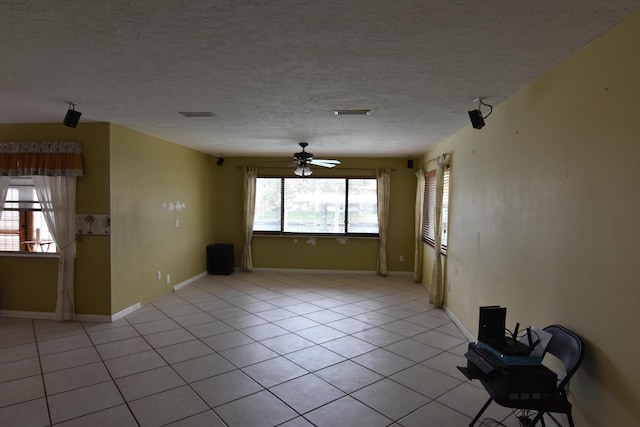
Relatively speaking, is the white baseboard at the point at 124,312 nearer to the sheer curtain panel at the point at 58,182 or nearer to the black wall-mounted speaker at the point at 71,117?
the sheer curtain panel at the point at 58,182

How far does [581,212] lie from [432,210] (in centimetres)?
410

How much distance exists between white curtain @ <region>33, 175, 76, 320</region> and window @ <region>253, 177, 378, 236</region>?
12.3 ft

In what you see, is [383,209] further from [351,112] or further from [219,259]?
[351,112]

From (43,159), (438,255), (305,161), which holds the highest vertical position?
(305,161)

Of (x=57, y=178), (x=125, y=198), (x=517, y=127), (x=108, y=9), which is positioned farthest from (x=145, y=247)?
(x=517, y=127)

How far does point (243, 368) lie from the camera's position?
131 inches

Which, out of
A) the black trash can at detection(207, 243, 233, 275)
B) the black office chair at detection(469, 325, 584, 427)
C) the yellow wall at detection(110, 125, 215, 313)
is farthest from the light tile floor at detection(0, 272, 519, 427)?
the black trash can at detection(207, 243, 233, 275)

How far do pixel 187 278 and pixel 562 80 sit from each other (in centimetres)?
614

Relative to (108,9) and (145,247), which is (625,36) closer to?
(108,9)

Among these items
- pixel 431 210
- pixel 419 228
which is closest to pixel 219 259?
pixel 419 228

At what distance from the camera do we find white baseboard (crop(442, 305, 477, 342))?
403 centimetres

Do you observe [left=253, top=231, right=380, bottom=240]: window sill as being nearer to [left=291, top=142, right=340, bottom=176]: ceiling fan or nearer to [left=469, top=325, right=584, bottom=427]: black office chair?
[left=291, top=142, right=340, bottom=176]: ceiling fan

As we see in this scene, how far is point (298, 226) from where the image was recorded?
7.79 meters

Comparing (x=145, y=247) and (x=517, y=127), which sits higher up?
(x=517, y=127)
